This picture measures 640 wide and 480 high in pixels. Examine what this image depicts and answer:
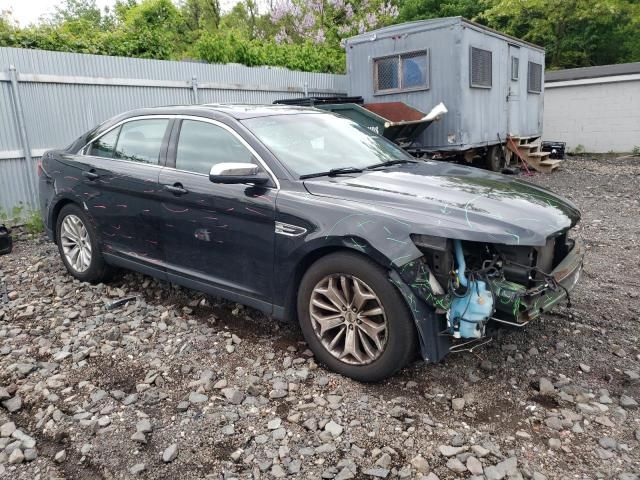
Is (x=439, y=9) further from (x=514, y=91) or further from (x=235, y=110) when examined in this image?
(x=235, y=110)

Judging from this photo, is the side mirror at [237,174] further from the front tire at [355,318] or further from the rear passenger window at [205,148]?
the front tire at [355,318]

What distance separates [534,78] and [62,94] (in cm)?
1162

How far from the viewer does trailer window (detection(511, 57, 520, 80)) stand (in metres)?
12.6

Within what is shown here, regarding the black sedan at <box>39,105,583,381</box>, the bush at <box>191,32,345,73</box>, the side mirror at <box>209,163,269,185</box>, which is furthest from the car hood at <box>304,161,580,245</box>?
the bush at <box>191,32,345,73</box>

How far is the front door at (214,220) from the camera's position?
3.55 metres

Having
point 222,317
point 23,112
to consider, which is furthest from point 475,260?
point 23,112

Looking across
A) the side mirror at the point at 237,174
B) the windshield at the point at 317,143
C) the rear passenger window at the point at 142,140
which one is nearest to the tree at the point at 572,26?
the windshield at the point at 317,143

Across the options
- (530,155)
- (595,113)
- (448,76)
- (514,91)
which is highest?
(448,76)

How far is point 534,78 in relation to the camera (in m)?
14.2

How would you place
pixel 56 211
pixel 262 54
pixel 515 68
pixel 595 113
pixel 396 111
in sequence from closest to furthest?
pixel 56 211 → pixel 396 111 → pixel 262 54 → pixel 515 68 → pixel 595 113

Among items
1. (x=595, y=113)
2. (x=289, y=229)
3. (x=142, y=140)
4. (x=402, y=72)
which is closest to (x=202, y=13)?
(x=595, y=113)

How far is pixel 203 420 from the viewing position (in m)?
2.96

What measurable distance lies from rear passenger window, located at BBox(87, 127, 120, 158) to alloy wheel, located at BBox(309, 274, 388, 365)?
8.48ft

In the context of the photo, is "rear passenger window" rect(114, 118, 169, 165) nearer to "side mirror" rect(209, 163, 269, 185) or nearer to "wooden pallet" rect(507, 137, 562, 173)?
"side mirror" rect(209, 163, 269, 185)
